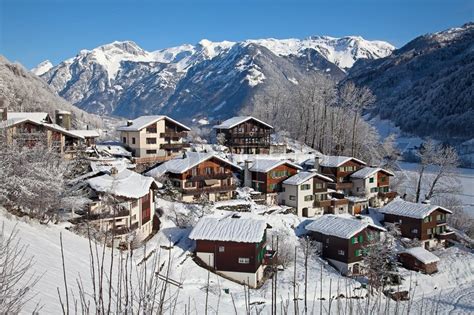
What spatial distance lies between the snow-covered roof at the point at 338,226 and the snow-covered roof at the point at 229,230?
19.7 feet

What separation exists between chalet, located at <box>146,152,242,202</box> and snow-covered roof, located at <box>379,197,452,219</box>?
13.6 meters

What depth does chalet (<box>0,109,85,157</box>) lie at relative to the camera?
30809mm

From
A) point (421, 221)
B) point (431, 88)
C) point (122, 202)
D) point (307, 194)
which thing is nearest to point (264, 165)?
point (307, 194)

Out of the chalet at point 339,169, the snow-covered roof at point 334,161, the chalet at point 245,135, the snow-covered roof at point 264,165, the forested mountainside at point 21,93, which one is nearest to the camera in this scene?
the snow-covered roof at point 264,165

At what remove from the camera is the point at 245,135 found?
154 feet

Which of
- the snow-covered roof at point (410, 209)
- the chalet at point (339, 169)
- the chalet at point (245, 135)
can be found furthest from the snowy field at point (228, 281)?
the chalet at point (245, 135)

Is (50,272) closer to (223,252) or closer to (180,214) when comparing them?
(223,252)

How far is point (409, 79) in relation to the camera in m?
156

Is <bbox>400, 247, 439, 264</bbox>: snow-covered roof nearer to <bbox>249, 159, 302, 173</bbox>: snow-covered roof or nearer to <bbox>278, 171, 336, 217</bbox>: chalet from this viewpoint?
<bbox>278, 171, 336, 217</bbox>: chalet

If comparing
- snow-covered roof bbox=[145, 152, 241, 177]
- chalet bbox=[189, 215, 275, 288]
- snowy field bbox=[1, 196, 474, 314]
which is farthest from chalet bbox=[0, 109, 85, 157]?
chalet bbox=[189, 215, 275, 288]

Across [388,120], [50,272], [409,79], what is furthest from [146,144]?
[409,79]

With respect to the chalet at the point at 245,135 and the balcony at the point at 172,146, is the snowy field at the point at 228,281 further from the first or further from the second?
the chalet at the point at 245,135

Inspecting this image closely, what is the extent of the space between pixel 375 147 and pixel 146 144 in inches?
1261

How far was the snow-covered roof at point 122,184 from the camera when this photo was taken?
22.3m
